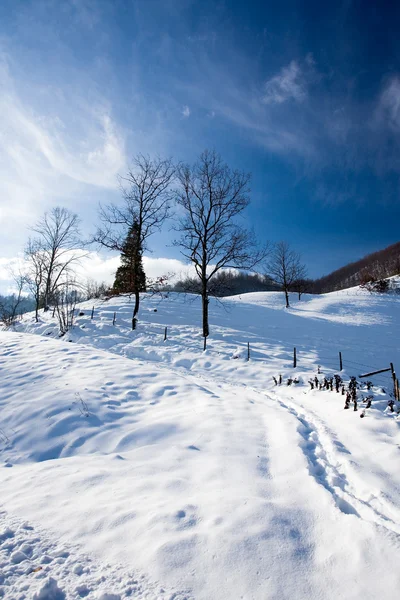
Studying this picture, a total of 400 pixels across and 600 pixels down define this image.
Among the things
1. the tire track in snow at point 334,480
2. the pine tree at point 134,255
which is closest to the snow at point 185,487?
the tire track in snow at point 334,480

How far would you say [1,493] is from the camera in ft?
10.9

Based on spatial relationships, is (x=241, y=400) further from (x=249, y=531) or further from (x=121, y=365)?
(x=249, y=531)

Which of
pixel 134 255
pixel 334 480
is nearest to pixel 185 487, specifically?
pixel 334 480

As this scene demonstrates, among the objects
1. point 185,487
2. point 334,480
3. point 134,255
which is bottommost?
point 334,480

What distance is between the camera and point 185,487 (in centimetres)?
340

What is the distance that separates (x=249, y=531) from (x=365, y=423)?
433cm

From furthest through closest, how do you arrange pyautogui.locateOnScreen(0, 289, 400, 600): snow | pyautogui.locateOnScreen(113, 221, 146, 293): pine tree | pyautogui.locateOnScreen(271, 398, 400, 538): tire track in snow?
pyautogui.locateOnScreen(113, 221, 146, 293): pine tree, pyautogui.locateOnScreen(271, 398, 400, 538): tire track in snow, pyautogui.locateOnScreen(0, 289, 400, 600): snow

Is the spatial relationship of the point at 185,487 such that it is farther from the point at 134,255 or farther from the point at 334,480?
the point at 134,255

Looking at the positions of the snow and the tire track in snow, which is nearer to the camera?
the snow

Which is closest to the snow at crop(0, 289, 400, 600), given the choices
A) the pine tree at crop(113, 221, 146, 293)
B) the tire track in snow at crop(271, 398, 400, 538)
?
the tire track in snow at crop(271, 398, 400, 538)

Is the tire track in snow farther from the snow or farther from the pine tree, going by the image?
the pine tree

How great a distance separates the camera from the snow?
2072mm

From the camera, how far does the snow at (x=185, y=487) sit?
81.6 inches

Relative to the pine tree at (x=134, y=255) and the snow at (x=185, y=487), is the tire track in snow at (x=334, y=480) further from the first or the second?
the pine tree at (x=134, y=255)
